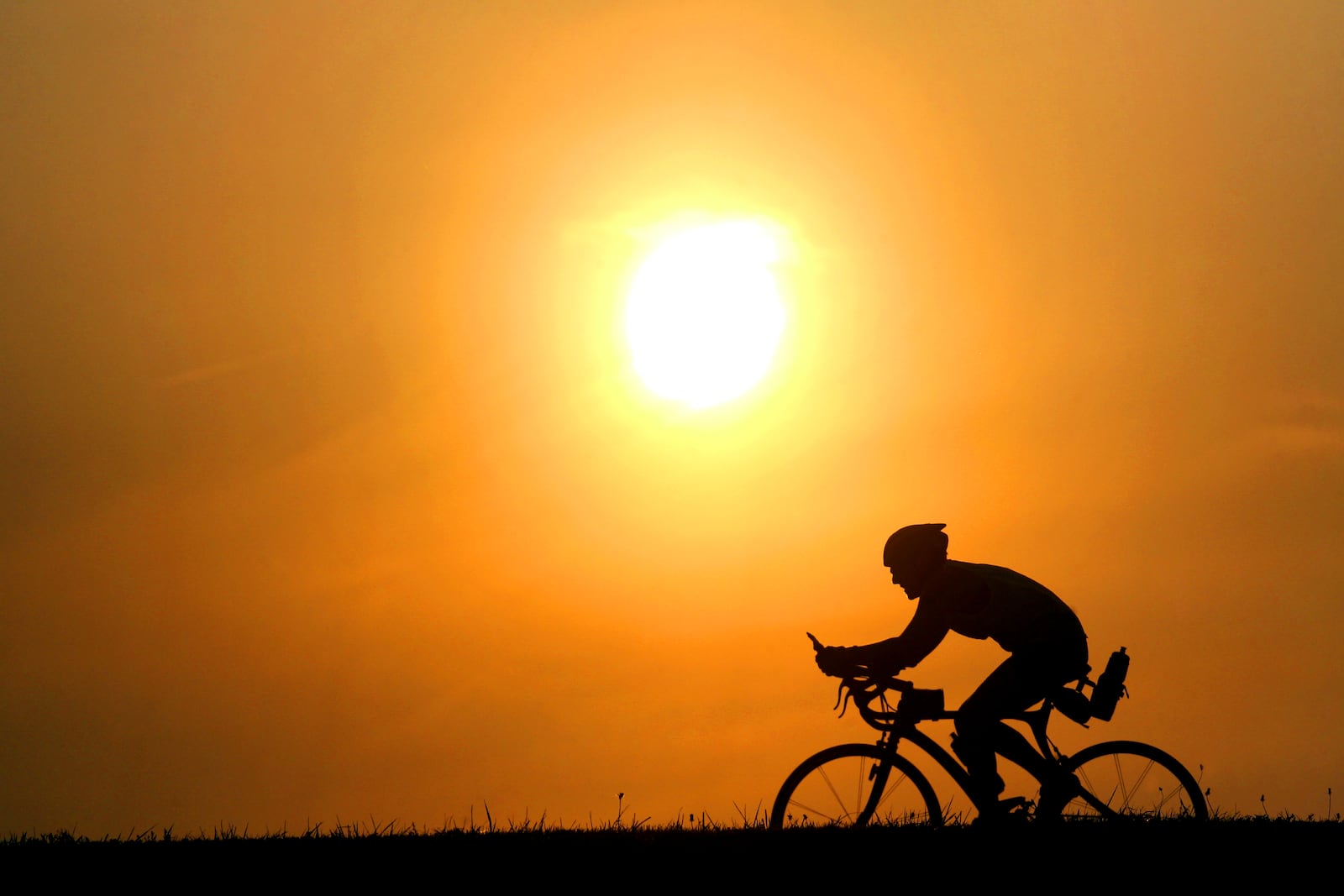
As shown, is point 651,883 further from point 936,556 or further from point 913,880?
point 936,556

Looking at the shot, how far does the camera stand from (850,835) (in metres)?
8.68

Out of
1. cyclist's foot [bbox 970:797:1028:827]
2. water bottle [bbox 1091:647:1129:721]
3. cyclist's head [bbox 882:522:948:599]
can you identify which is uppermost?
cyclist's head [bbox 882:522:948:599]

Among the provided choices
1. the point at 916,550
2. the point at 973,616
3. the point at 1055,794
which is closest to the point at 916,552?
the point at 916,550

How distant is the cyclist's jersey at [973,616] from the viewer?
8.90 metres

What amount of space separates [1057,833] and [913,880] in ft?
4.48

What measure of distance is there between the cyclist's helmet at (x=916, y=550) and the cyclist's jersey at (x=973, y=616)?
105mm

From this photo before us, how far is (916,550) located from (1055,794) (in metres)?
1.86

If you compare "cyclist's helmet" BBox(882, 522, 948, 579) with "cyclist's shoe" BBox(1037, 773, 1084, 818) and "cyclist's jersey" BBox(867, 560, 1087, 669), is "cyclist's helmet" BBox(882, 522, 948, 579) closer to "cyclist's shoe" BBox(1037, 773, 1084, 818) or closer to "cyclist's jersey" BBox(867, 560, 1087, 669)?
"cyclist's jersey" BBox(867, 560, 1087, 669)

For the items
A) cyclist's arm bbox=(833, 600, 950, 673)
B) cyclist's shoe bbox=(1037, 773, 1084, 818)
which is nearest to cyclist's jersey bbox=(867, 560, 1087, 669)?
cyclist's arm bbox=(833, 600, 950, 673)

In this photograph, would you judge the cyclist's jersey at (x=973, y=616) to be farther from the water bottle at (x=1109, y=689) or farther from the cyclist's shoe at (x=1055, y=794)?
the cyclist's shoe at (x=1055, y=794)

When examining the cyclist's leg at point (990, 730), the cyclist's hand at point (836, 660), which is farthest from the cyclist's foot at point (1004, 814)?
the cyclist's hand at point (836, 660)

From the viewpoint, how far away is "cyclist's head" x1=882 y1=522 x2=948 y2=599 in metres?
8.98

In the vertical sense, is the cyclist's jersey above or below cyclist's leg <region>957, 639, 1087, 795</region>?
above

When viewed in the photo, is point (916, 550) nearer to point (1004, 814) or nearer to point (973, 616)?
point (973, 616)
